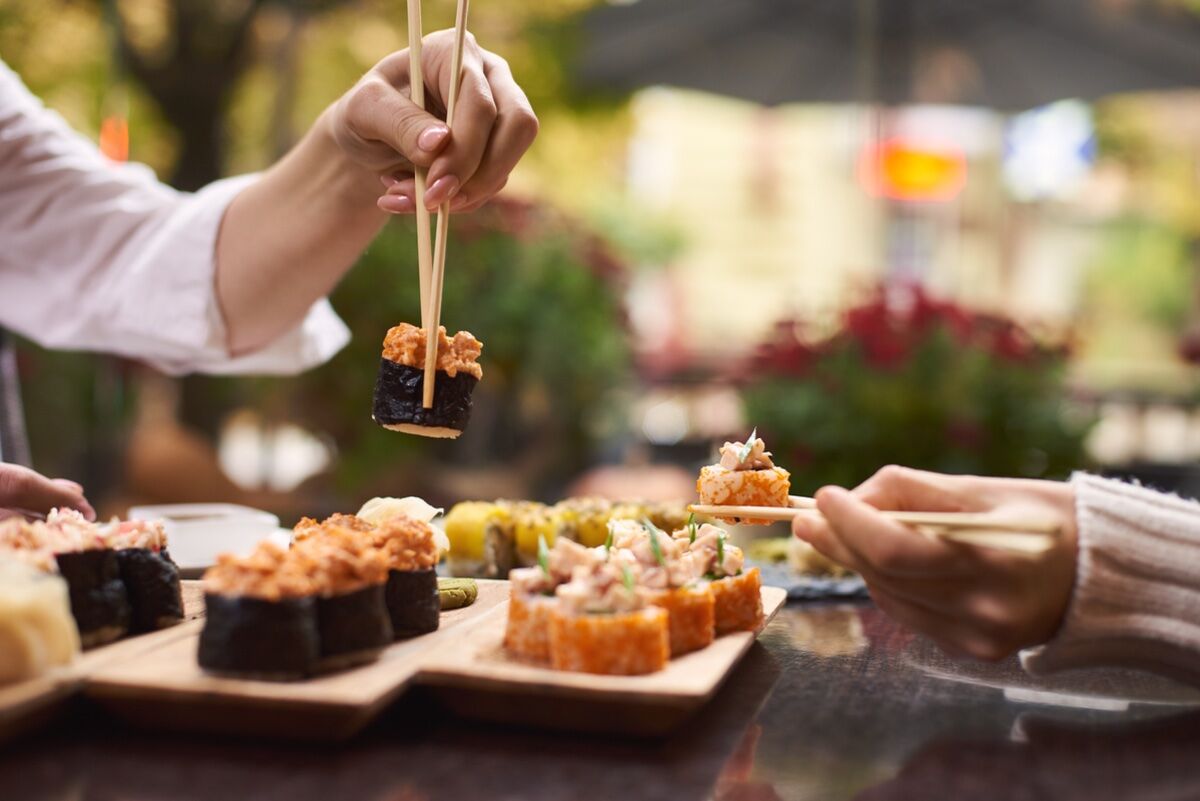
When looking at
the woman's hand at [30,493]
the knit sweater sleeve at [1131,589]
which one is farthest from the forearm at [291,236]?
the knit sweater sleeve at [1131,589]

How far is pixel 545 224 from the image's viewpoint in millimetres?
5984

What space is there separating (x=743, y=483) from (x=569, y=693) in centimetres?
57

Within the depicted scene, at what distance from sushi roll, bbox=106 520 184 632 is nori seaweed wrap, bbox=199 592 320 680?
282 millimetres

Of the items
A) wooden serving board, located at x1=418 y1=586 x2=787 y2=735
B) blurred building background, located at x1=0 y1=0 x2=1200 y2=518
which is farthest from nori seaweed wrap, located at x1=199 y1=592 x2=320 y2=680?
blurred building background, located at x1=0 y1=0 x2=1200 y2=518

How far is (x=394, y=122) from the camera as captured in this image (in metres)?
1.68

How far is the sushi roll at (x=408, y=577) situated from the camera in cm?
149

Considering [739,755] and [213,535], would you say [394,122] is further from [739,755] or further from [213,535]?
[739,755]

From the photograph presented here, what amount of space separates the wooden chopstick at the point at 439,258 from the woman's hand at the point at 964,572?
0.59 meters

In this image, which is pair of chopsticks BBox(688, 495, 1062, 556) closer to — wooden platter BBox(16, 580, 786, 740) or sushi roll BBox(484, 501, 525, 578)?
wooden platter BBox(16, 580, 786, 740)

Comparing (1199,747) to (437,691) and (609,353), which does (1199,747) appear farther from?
(609,353)

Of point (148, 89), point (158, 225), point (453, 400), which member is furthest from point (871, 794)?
point (148, 89)

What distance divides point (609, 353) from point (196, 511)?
12.8 ft

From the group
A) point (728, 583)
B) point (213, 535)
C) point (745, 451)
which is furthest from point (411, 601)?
point (213, 535)

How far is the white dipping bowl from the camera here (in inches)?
81.9
